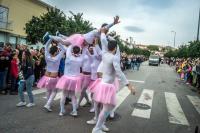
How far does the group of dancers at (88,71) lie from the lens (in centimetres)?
609

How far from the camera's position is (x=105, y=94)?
608 centimetres

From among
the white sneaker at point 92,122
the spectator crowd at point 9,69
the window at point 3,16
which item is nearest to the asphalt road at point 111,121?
the white sneaker at point 92,122

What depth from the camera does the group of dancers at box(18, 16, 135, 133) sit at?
609 cm

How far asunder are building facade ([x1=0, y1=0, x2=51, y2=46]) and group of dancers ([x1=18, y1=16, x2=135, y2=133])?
27338 millimetres

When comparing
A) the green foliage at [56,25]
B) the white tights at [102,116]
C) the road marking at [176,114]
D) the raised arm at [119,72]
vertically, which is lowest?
the road marking at [176,114]

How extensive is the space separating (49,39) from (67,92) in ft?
5.14

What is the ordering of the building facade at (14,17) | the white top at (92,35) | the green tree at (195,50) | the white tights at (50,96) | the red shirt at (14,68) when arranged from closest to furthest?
the white top at (92,35) → the white tights at (50,96) → the red shirt at (14,68) → the green tree at (195,50) → the building facade at (14,17)

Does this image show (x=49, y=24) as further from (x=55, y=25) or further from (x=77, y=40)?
(x=77, y=40)

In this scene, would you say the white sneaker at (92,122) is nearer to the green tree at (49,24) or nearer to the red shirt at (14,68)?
the red shirt at (14,68)

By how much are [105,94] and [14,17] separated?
1414 inches

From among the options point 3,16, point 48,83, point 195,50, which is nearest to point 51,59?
point 48,83

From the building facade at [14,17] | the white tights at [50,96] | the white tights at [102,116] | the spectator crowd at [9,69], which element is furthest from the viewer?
the building facade at [14,17]

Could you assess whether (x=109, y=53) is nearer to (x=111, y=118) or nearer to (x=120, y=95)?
(x=111, y=118)

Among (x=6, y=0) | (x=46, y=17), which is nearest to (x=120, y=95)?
(x=46, y=17)
